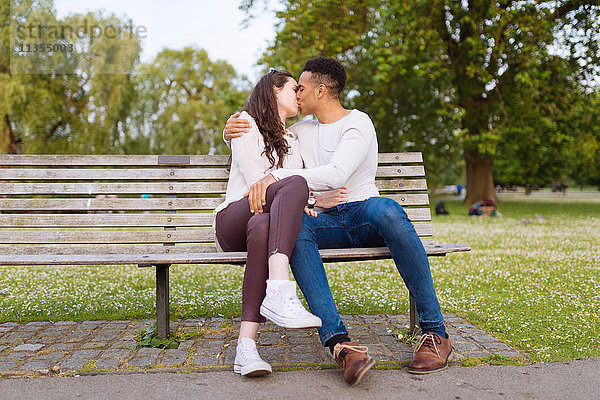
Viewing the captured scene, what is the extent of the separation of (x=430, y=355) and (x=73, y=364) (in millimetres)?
2019

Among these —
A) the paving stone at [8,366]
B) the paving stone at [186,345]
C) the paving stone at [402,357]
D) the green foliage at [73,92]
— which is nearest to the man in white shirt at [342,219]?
the paving stone at [402,357]

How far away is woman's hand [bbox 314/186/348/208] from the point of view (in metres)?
3.53

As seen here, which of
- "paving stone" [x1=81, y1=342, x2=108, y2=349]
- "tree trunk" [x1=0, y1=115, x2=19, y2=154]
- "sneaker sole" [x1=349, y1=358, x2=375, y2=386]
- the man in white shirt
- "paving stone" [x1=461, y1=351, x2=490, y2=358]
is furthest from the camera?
"tree trunk" [x1=0, y1=115, x2=19, y2=154]

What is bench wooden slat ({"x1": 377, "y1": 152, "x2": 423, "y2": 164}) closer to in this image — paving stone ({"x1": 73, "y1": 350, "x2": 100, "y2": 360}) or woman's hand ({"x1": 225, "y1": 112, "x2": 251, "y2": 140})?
woman's hand ({"x1": 225, "y1": 112, "x2": 251, "y2": 140})

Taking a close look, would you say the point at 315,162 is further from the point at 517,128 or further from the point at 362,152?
the point at 517,128

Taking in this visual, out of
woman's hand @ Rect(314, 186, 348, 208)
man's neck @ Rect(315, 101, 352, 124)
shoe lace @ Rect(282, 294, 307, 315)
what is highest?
man's neck @ Rect(315, 101, 352, 124)

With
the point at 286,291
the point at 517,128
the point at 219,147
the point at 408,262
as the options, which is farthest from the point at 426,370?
the point at 219,147

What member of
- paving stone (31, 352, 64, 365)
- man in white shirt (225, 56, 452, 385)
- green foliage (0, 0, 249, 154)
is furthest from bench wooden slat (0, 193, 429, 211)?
green foliage (0, 0, 249, 154)

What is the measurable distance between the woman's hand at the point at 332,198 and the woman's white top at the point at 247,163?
1.11 ft

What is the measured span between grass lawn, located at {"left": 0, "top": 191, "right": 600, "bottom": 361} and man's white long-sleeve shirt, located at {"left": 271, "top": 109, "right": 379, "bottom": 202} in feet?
4.67

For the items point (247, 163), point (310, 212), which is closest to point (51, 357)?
point (247, 163)

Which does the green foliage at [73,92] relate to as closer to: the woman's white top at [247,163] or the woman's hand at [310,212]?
the woman's white top at [247,163]

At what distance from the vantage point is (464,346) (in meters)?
3.51

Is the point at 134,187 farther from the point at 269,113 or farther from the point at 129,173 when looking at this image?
the point at 269,113
